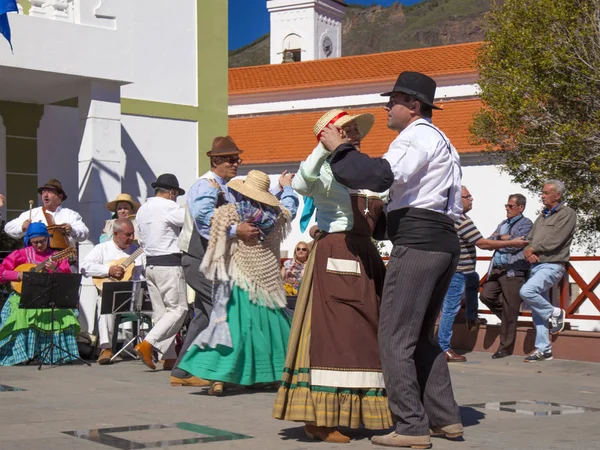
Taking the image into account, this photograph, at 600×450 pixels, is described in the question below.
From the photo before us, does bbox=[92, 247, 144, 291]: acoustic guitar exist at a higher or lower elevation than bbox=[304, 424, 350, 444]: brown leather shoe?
higher

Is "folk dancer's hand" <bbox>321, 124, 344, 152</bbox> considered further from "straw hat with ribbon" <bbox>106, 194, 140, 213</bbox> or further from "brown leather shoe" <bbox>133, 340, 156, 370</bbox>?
"straw hat with ribbon" <bbox>106, 194, 140, 213</bbox>

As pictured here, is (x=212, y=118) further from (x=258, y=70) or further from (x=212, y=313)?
(x=258, y=70)

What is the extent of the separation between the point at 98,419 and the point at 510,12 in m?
15.7

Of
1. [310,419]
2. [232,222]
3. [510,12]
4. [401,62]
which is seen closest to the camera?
[310,419]

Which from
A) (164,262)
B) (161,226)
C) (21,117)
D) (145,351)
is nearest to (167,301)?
(164,262)

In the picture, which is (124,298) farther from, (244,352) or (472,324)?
(472,324)

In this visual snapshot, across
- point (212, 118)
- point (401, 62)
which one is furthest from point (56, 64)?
point (401, 62)

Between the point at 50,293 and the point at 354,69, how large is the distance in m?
37.3

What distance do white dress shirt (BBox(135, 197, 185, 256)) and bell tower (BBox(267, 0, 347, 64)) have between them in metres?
63.5

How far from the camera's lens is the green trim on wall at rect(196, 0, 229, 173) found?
17.8m

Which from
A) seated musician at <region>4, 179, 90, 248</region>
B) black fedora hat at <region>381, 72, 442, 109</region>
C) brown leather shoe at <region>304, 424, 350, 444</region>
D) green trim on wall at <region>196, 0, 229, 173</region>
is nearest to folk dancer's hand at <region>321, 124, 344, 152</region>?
black fedora hat at <region>381, 72, 442, 109</region>

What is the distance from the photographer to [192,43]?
1772cm

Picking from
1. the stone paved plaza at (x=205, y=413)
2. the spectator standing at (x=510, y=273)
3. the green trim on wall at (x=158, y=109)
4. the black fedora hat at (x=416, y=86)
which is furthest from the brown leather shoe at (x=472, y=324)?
the black fedora hat at (x=416, y=86)

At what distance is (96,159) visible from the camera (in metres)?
14.3
